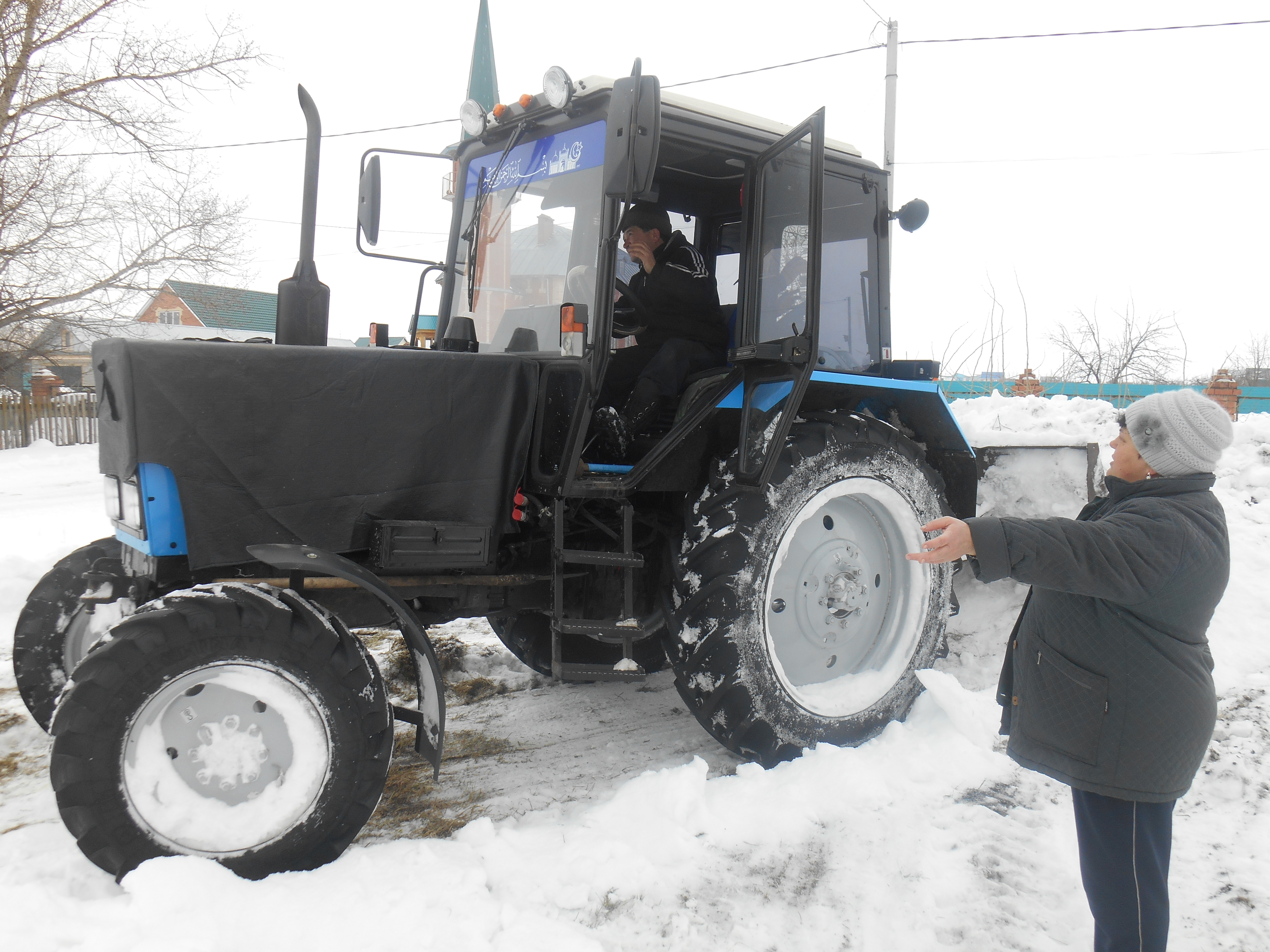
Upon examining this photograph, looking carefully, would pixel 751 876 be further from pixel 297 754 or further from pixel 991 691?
pixel 991 691

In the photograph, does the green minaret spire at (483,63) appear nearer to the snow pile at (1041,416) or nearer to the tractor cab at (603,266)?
the snow pile at (1041,416)

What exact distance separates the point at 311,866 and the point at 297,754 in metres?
0.32

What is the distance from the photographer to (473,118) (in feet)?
11.4

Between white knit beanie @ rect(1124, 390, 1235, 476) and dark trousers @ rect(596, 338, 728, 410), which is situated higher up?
dark trousers @ rect(596, 338, 728, 410)

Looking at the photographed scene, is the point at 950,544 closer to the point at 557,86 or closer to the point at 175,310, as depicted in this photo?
the point at 557,86

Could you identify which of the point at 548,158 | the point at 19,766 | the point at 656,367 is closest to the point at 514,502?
the point at 656,367

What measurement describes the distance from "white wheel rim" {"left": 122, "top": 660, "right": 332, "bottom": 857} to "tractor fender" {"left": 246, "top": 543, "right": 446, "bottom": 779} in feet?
1.02

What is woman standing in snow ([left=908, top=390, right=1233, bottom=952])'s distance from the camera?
184cm

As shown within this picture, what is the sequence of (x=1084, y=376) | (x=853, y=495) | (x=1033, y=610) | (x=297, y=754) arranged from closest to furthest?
(x=1033, y=610) < (x=297, y=754) < (x=853, y=495) < (x=1084, y=376)

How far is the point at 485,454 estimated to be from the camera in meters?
2.87

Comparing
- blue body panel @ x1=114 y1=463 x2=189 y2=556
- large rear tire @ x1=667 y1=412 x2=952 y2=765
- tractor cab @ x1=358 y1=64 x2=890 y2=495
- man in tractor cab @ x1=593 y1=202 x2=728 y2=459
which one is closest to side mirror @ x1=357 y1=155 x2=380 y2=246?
tractor cab @ x1=358 y1=64 x2=890 y2=495

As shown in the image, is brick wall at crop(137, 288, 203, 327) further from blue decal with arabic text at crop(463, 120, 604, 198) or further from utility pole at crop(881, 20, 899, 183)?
blue decal with arabic text at crop(463, 120, 604, 198)

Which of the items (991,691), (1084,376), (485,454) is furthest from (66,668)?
(1084,376)

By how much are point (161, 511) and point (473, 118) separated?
2.02 metres
